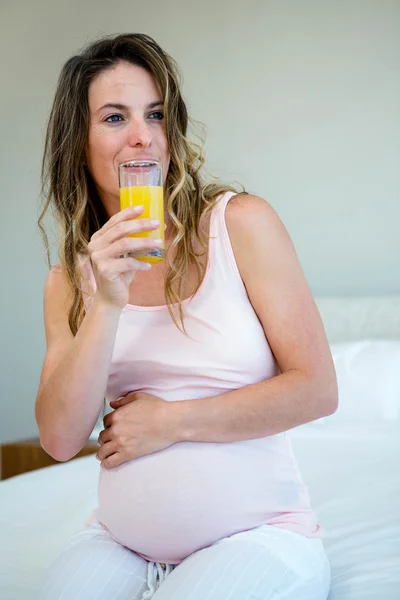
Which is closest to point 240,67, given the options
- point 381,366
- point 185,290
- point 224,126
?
point 224,126

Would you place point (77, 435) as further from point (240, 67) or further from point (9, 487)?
point (240, 67)

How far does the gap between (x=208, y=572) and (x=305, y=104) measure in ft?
8.17

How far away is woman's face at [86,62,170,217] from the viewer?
1.44 metres

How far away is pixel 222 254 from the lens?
137cm

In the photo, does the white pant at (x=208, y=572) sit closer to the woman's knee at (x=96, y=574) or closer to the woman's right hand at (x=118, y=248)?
the woman's knee at (x=96, y=574)

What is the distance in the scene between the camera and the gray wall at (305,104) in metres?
3.11

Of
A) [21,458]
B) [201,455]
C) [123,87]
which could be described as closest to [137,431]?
[201,455]

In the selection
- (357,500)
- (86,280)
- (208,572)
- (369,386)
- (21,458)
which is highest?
(86,280)

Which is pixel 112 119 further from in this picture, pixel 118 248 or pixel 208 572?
pixel 208 572

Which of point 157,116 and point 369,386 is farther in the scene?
point 369,386

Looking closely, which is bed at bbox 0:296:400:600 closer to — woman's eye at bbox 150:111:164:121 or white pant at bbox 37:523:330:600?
white pant at bbox 37:523:330:600

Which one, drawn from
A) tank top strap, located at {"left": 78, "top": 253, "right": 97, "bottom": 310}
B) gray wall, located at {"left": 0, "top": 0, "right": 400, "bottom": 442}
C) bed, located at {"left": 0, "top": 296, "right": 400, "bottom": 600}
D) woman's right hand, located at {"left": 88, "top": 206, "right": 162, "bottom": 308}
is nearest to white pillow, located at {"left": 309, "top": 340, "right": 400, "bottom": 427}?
bed, located at {"left": 0, "top": 296, "right": 400, "bottom": 600}

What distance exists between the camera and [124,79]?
4.90ft

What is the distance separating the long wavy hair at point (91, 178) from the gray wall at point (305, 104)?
1.71 metres
